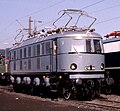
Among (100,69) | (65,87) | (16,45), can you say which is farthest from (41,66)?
(16,45)

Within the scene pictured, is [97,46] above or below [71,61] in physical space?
above

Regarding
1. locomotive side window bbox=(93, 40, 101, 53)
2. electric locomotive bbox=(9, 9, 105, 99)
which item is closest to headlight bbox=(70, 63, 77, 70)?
electric locomotive bbox=(9, 9, 105, 99)

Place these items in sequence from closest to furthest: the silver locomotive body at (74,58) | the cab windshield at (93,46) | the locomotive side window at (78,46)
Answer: the silver locomotive body at (74,58)
the locomotive side window at (78,46)
the cab windshield at (93,46)

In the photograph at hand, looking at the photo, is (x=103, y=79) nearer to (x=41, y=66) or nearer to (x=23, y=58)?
(x=41, y=66)

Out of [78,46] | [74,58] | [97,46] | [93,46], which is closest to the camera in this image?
[74,58]

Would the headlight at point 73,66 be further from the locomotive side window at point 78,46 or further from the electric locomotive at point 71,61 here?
the locomotive side window at point 78,46

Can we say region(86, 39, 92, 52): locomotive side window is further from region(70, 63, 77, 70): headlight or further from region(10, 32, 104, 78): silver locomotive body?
region(70, 63, 77, 70): headlight

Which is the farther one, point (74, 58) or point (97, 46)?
point (97, 46)

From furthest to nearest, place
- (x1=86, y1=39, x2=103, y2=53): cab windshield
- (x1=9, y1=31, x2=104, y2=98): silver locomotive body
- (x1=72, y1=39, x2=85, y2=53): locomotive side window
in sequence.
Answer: (x1=86, y1=39, x2=103, y2=53): cab windshield, (x1=72, y1=39, x2=85, y2=53): locomotive side window, (x1=9, y1=31, x2=104, y2=98): silver locomotive body

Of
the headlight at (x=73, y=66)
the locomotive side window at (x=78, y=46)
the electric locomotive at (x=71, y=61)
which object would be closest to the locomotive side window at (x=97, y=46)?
the electric locomotive at (x=71, y=61)

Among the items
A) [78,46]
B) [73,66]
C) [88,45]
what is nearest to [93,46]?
[88,45]

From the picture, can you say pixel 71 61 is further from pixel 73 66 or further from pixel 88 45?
pixel 88 45

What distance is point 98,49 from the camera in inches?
734

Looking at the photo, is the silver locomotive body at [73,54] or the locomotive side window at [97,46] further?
the locomotive side window at [97,46]
